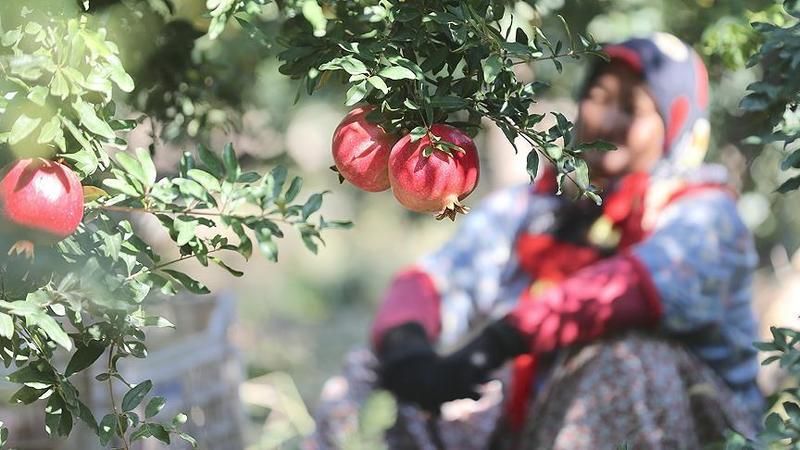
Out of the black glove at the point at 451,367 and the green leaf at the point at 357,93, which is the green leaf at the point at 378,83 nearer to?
the green leaf at the point at 357,93

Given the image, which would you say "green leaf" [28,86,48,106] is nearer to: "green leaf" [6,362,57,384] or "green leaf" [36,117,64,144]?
"green leaf" [36,117,64,144]

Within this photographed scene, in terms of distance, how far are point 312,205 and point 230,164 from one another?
0.28ft

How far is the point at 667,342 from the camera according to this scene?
2.01 metres

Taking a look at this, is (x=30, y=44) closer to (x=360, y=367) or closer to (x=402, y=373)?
(x=402, y=373)

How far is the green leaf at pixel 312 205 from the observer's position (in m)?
1.04

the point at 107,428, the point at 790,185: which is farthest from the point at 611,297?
the point at 107,428

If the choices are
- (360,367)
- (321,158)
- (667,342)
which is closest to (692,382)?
(667,342)

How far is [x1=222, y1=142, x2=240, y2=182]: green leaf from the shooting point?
1.03 metres

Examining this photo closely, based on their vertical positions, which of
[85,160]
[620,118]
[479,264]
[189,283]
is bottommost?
[479,264]

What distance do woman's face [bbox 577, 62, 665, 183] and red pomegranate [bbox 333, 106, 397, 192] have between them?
108cm

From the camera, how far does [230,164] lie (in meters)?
1.03

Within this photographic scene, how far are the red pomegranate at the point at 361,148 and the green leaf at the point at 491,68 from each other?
0.12 meters

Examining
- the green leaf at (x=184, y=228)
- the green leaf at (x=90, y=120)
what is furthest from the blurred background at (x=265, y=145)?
the green leaf at (x=184, y=228)

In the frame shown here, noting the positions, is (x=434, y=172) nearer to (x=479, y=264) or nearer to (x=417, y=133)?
(x=417, y=133)
